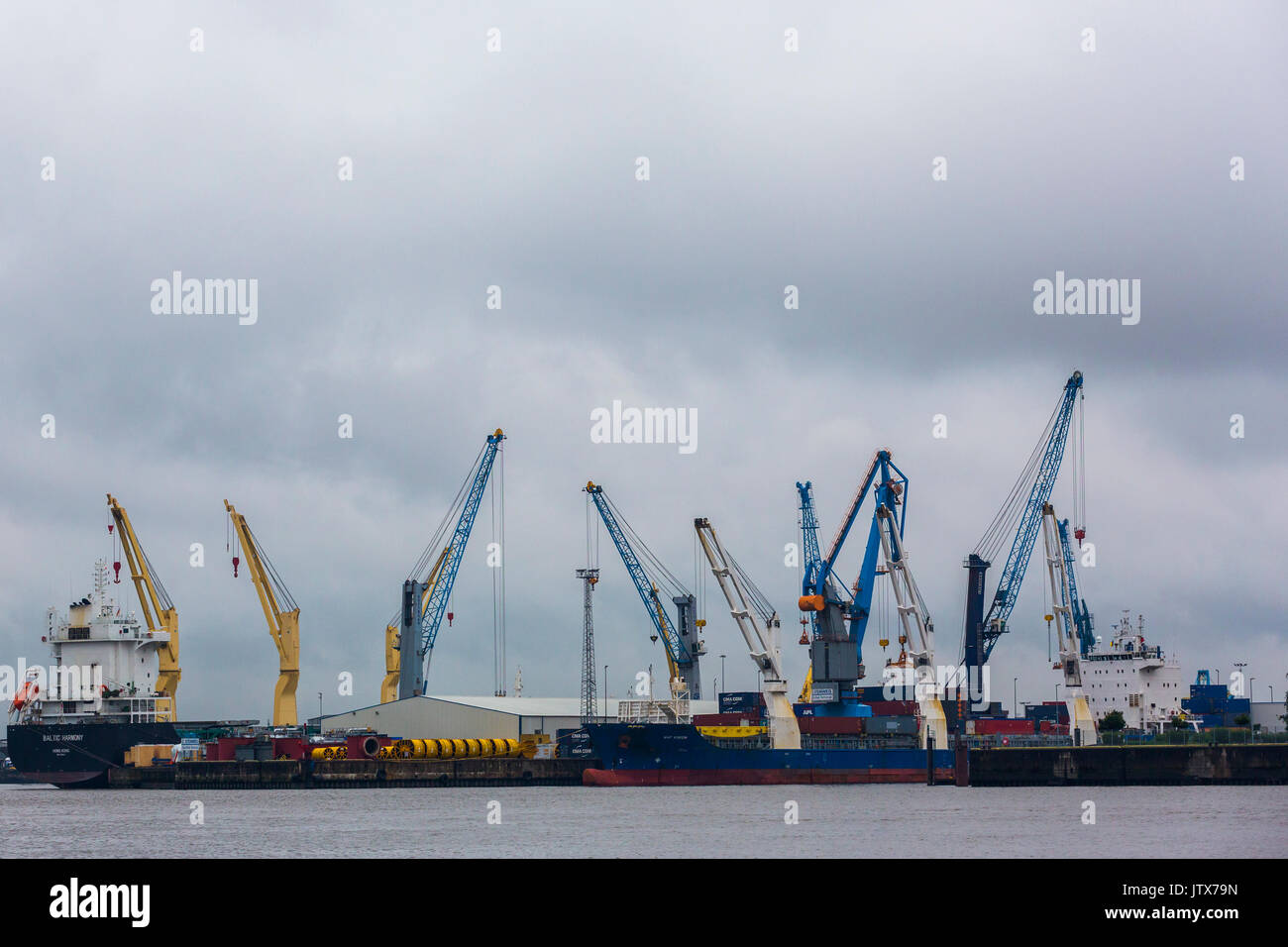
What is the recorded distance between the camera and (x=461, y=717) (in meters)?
116

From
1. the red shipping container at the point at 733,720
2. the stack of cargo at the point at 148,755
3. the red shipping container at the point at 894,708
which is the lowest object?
the stack of cargo at the point at 148,755

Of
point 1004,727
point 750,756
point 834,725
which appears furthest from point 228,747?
point 1004,727

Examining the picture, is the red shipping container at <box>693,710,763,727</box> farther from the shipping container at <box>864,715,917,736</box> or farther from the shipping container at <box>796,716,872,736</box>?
the shipping container at <box>864,715,917,736</box>

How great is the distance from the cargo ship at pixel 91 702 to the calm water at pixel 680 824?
1358 centimetres

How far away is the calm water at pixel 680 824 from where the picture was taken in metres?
48.1

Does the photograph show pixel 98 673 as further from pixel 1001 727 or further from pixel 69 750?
pixel 1001 727

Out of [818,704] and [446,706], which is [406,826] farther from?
[446,706]

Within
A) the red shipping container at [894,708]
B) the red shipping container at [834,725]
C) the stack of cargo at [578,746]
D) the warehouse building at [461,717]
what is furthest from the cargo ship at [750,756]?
the warehouse building at [461,717]

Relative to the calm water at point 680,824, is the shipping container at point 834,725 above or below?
above

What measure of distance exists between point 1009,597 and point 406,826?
68057 millimetres

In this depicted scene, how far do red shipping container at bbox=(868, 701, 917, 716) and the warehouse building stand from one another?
24087 mm

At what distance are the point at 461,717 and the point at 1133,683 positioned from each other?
50448 mm

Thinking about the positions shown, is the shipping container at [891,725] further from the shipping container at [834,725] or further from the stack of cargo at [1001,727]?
the stack of cargo at [1001,727]
